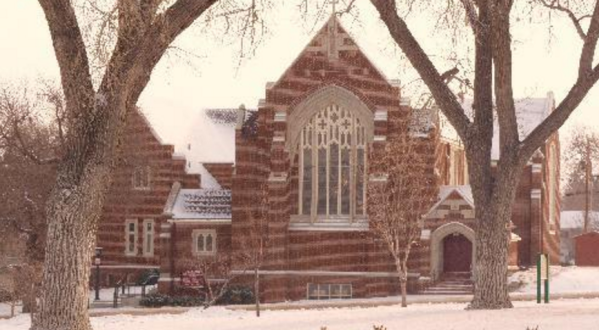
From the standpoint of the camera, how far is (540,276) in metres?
25.7

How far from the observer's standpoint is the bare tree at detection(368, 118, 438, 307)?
3809cm

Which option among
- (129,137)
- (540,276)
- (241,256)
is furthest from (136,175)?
(540,276)

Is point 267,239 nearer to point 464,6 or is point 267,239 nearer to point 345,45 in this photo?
point 345,45

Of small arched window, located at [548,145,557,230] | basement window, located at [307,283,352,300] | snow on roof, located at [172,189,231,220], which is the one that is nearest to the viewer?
basement window, located at [307,283,352,300]

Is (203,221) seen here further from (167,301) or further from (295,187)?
(295,187)

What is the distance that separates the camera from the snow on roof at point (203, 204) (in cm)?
4772

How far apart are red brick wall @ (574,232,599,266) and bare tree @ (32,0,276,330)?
5120 centimetres

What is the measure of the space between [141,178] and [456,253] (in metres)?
17.2

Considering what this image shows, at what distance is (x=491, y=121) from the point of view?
20.1 m

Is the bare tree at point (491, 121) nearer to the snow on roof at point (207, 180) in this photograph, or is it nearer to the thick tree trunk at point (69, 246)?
the thick tree trunk at point (69, 246)

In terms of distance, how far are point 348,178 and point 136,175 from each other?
43.6ft

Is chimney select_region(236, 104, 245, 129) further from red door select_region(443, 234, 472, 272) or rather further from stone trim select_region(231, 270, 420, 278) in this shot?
red door select_region(443, 234, 472, 272)

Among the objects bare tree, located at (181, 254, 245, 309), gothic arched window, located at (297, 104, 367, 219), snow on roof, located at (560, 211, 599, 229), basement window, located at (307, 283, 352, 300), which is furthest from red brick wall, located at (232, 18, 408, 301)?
snow on roof, located at (560, 211, 599, 229)

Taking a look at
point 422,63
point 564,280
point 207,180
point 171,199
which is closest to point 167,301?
point 171,199
